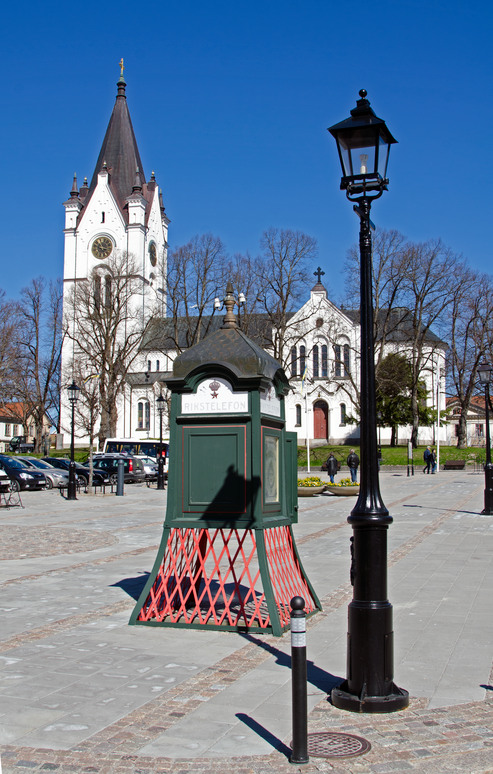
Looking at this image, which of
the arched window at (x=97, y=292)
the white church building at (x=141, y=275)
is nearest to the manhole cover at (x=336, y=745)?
the arched window at (x=97, y=292)

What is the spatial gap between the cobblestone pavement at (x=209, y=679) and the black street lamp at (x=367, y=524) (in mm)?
229

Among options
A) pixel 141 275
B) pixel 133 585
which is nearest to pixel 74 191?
pixel 141 275

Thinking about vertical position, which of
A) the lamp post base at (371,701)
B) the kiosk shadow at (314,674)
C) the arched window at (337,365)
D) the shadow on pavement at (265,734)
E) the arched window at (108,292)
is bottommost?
the kiosk shadow at (314,674)

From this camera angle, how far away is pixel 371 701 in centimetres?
514

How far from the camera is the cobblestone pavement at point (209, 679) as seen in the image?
4379 millimetres

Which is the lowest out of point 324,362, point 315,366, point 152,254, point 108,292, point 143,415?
point 143,415

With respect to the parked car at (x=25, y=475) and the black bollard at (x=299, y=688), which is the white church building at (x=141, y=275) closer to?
the parked car at (x=25, y=475)

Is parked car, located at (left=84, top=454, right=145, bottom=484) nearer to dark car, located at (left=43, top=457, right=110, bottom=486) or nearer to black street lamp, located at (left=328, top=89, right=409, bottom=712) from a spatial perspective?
Result: dark car, located at (left=43, top=457, right=110, bottom=486)

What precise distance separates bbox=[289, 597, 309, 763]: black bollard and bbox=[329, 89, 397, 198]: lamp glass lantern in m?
3.33

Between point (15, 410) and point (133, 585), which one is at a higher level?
point (15, 410)

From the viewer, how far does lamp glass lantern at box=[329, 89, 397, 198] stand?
571 cm

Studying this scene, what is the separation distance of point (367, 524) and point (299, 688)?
1.51 meters

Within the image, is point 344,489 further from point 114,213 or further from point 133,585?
point 114,213

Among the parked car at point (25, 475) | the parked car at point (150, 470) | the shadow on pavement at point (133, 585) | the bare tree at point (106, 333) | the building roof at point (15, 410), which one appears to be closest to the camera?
the shadow on pavement at point (133, 585)
